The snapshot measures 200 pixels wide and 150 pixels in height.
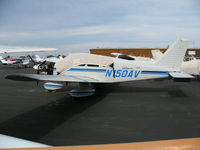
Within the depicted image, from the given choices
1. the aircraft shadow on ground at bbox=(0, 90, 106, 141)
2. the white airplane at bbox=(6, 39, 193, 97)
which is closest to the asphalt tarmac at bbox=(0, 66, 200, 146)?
the aircraft shadow on ground at bbox=(0, 90, 106, 141)

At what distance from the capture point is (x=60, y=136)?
3260mm

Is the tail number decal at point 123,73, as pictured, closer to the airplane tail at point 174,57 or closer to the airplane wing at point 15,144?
the airplane tail at point 174,57

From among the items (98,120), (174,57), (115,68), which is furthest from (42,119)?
(174,57)

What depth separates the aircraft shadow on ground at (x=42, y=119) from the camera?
341cm

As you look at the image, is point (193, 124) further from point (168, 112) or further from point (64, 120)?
point (64, 120)

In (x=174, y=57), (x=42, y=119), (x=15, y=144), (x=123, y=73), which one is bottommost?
(x=42, y=119)

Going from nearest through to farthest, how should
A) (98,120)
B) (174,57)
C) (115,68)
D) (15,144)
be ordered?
(15,144), (98,120), (115,68), (174,57)

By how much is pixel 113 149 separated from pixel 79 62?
Answer: 6.32 metres

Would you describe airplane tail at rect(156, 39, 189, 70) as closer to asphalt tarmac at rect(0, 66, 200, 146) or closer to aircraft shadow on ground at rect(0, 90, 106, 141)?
asphalt tarmac at rect(0, 66, 200, 146)

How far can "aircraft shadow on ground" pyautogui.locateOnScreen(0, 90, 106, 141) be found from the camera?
341 centimetres

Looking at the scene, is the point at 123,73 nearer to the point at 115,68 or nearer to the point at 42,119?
the point at 115,68

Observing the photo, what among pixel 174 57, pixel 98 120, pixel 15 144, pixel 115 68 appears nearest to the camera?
pixel 15 144

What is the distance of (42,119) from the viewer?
4172 mm

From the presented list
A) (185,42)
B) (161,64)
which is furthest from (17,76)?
(185,42)
